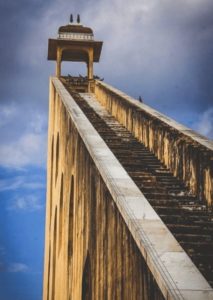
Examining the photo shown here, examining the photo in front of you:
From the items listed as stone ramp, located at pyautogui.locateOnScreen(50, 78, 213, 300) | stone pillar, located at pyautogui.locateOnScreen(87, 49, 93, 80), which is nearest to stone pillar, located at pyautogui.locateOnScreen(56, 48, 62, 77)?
stone pillar, located at pyautogui.locateOnScreen(87, 49, 93, 80)

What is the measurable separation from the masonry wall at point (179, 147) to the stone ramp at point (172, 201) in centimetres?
10

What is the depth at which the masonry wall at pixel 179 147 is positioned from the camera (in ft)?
16.0

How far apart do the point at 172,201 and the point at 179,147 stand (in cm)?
128

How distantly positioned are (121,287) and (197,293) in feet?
4.12

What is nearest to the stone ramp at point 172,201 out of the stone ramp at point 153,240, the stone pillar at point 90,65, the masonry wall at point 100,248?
the stone ramp at point 153,240

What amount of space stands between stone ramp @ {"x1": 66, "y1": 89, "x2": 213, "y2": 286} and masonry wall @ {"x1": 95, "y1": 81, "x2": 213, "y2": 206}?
0.32 ft

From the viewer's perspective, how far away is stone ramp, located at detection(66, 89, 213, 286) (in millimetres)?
3625

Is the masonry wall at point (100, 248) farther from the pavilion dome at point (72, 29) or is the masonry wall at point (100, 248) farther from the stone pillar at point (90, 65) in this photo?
the pavilion dome at point (72, 29)

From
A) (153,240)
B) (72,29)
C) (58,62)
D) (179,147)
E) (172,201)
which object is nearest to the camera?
(153,240)

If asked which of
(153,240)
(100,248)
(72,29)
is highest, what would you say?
(72,29)

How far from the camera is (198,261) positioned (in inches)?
133

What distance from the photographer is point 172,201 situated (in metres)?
4.72

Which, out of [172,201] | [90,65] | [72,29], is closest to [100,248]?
[172,201]

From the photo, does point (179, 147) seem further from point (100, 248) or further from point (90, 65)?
point (90, 65)
